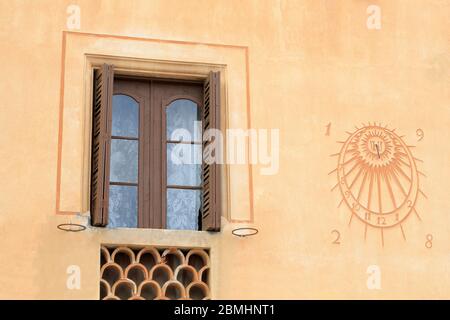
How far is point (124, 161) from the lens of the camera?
1009 centimetres

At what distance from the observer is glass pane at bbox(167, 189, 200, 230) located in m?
10.0

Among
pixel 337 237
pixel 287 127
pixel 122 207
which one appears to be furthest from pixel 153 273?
pixel 287 127

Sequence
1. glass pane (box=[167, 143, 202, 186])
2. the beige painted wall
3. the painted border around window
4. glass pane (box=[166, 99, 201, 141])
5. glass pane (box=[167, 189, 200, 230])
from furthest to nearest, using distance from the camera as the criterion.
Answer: glass pane (box=[166, 99, 201, 141]) → glass pane (box=[167, 143, 202, 186]) → glass pane (box=[167, 189, 200, 230]) → the painted border around window → the beige painted wall

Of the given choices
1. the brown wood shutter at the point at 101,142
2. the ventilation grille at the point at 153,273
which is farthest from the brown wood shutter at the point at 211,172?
the brown wood shutter at the point at 101,142

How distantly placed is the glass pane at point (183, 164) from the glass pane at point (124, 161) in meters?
0.28

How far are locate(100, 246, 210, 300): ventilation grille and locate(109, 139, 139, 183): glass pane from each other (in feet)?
2.15

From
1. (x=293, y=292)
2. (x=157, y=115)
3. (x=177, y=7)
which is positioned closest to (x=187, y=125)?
(x=157, y=115)

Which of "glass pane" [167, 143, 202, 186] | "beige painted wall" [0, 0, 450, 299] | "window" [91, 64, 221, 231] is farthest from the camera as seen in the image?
"glass pane" [167, 143, 202, 186]

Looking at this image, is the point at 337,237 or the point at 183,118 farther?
the point at 183,118

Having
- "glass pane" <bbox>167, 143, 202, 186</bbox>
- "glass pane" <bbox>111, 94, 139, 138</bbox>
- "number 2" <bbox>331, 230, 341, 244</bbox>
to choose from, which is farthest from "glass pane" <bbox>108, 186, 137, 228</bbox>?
"number 2" <bbox>331, 230, 341, 244</bbox>

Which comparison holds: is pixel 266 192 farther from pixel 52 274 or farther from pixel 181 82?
pixel 52 274

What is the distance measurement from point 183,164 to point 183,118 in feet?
1.33

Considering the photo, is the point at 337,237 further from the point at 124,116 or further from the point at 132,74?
the point at 132,74

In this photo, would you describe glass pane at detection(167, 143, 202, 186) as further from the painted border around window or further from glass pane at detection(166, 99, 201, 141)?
the painted border around window
